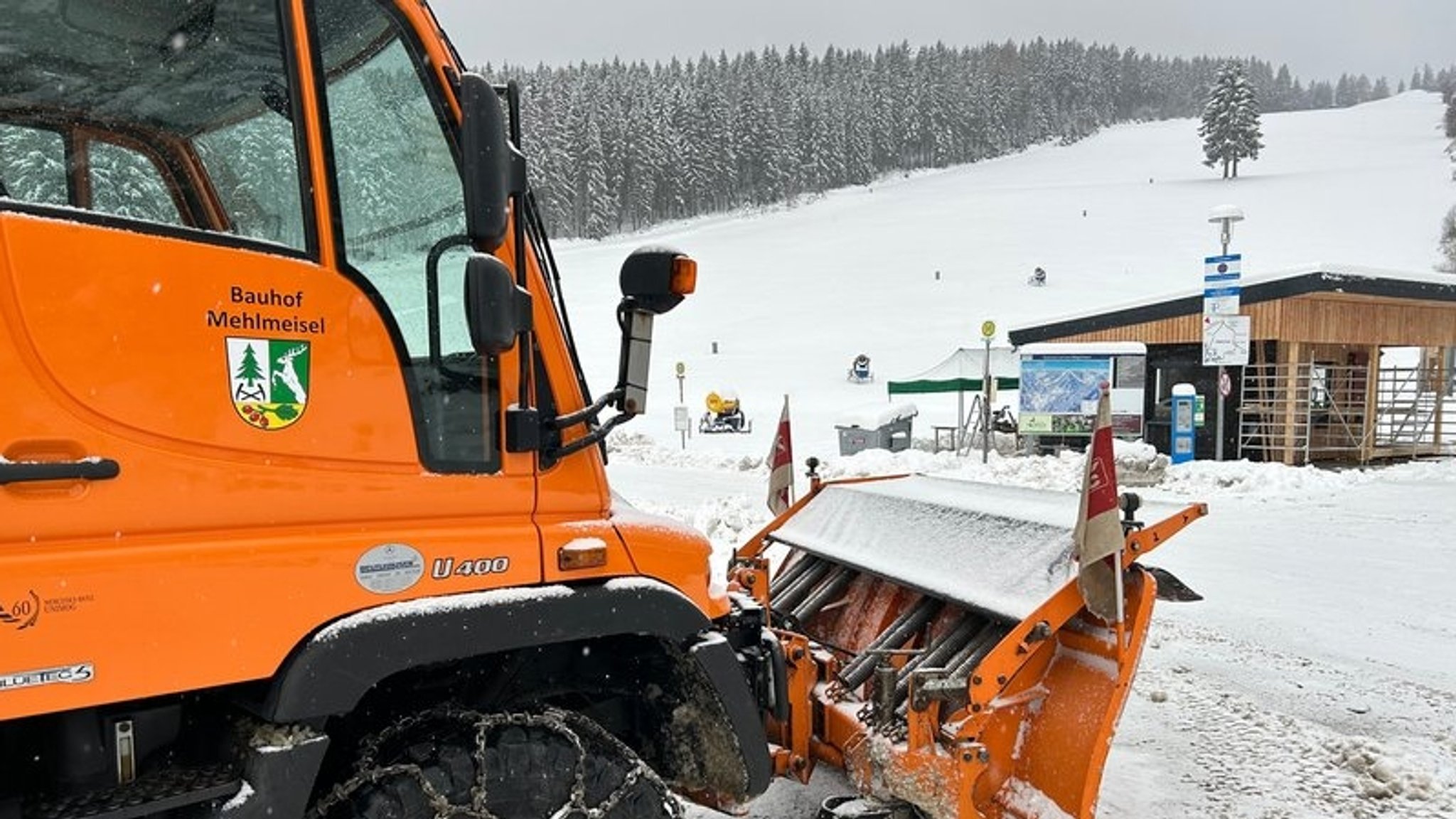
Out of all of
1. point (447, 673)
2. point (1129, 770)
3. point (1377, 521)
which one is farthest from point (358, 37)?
point (1377, 521)

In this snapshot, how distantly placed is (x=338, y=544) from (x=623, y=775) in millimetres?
912

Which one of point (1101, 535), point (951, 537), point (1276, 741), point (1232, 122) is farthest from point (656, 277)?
point (1232, 122)

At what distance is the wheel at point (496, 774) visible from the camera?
2189mm

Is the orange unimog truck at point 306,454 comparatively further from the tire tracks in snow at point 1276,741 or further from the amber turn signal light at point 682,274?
the tire tracks in snow at point 1276,741

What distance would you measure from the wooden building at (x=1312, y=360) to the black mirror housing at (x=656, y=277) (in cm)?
1559

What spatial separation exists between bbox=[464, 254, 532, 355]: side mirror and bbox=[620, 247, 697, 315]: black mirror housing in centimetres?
35

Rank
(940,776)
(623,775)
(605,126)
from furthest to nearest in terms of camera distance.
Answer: (605,126) < (940,776) < (623,775)

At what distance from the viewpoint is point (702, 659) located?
272 centimetres

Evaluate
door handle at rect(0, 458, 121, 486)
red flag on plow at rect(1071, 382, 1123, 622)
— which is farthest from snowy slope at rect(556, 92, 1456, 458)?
door handle at rect(0, 458, 121, 486)

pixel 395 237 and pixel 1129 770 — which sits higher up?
pixel 395 237

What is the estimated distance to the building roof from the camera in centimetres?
1680

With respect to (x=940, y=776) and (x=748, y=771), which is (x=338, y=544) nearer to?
(x=748, y=771)

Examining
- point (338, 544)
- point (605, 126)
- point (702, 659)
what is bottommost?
point (702, 659)

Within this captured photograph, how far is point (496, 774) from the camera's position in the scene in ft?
7.50
